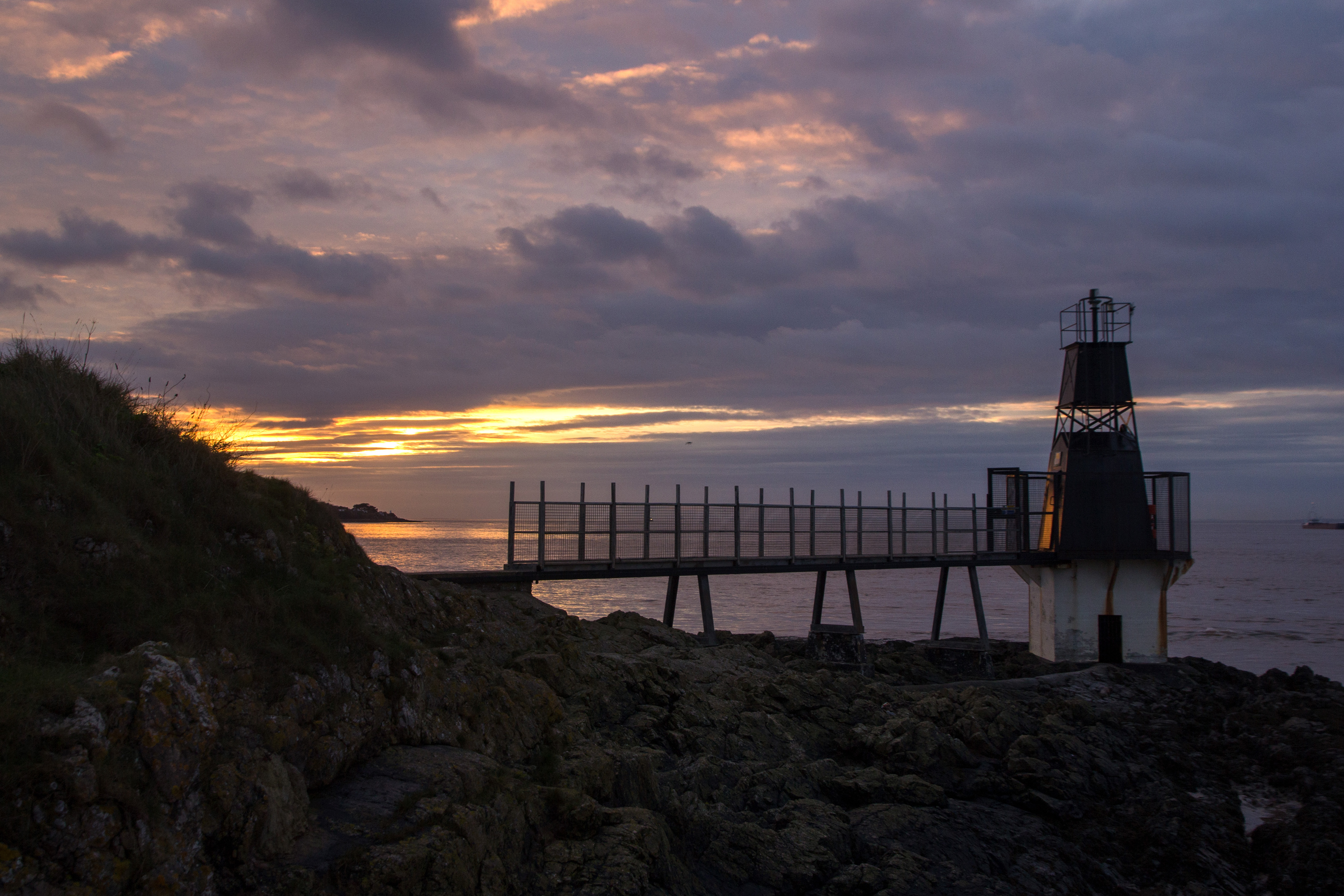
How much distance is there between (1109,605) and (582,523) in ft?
51.2

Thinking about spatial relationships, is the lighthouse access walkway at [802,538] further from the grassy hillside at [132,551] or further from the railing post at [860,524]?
the grassy hillside at [132,551]

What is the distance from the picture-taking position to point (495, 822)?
22.7 ft

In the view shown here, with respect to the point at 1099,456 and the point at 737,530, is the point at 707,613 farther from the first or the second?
the point at 1099,456

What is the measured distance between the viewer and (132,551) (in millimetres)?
7293

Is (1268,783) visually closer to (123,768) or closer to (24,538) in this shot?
(123,768)

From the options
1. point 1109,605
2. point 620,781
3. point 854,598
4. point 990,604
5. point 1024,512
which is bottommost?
point 990,604

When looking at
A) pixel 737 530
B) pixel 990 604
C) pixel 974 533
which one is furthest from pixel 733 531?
pixel 990 604

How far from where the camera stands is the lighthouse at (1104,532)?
80.3ft

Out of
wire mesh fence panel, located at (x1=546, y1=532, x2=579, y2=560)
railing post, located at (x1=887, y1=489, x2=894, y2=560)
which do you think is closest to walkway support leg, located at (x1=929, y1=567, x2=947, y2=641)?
railing post, located at (x1=887, y1=489, x2=894, y2=560)

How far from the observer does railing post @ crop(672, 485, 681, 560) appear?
2034 centimetres

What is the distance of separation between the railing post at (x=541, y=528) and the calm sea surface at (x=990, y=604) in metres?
3.60

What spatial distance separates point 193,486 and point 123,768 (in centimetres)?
402

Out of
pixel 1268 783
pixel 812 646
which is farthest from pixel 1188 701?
pixel 812 646

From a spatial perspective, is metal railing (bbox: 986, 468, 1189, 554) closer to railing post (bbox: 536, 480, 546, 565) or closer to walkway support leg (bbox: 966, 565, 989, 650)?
walkway support leg (bbox: 966, 565, 989, 650)
